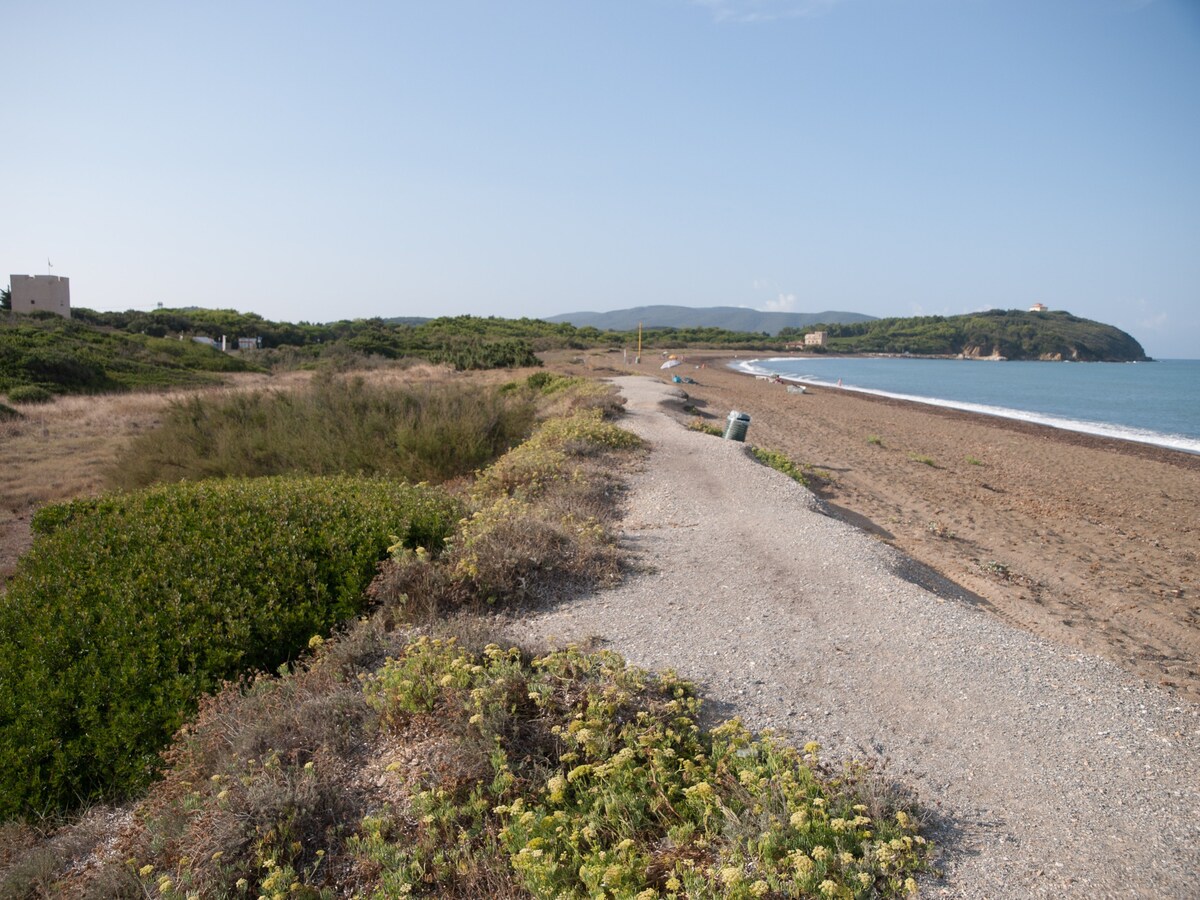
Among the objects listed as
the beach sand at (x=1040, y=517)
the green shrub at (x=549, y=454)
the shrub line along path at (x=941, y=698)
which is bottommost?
the beach sand at (x=1040, y=517)

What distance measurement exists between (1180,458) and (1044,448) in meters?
3.36

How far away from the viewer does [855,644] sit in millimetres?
4656

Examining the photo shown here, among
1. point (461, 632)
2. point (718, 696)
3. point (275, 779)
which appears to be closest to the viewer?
point (275, 779)

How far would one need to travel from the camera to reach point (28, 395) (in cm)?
2067

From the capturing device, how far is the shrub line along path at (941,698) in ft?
9.28

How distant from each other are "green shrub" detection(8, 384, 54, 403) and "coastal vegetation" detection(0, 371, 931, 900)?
18.4m

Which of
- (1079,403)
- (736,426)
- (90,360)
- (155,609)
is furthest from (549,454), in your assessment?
(1079,403)

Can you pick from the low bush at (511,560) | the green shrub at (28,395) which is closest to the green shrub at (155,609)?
the low bush at (511,560)

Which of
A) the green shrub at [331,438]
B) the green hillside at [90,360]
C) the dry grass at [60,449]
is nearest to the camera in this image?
the dry grass at [60,449]

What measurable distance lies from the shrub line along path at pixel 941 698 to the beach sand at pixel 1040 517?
4.47ft

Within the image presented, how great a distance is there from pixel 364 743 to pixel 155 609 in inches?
76.1

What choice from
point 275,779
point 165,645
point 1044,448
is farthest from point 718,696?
point 1044,448

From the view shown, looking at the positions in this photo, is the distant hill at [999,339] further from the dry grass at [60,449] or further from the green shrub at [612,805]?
the green shrub at [612,805]

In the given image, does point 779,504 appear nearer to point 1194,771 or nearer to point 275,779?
point 1194,771
